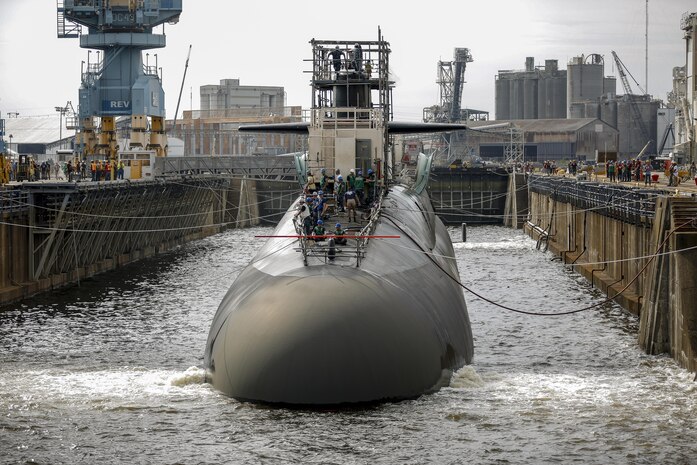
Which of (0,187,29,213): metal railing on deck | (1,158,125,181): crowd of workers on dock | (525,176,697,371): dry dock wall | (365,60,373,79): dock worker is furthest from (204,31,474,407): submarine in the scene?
(1,158,125,181): crowd of workers on dock

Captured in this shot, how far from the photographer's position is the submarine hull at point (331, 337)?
26.0 meters

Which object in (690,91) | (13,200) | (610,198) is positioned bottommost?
(610,198)

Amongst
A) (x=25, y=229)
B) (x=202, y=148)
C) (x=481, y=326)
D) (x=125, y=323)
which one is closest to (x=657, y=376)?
(x=481, y=326)

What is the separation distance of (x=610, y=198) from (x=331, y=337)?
3057 cm

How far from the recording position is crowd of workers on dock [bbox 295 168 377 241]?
3169 centimetres

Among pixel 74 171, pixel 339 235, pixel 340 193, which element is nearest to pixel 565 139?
pixel 74 171

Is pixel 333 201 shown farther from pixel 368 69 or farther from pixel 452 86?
pixel 452 86

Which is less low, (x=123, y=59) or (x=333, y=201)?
(x=123, y=59)

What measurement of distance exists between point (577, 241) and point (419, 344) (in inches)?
1658

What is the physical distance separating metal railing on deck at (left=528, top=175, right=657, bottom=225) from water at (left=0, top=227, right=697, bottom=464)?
14.5ft

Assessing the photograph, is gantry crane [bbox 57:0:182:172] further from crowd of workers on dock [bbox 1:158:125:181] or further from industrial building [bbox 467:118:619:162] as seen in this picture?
industrial building [bbox 467:118:619:162]

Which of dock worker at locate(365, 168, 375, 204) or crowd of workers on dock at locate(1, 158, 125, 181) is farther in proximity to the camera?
crowd of workers on dock at locate(1, 158, 125, 181)

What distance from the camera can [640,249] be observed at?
1750 inches

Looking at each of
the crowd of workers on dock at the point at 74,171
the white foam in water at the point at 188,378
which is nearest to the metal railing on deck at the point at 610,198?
the white foam in water at the point at 188,378
